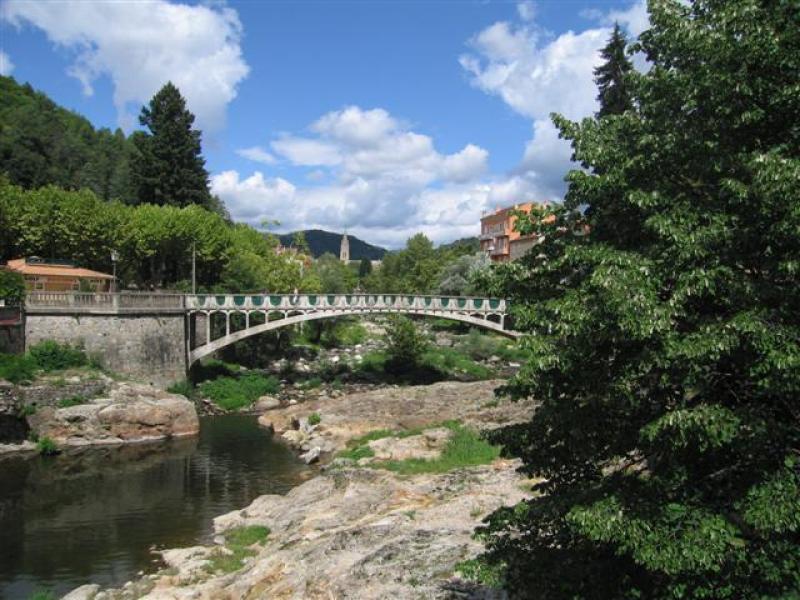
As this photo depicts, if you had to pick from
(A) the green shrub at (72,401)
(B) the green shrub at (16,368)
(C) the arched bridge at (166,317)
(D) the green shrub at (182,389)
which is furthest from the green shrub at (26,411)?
(D) the green shrub at (182,389)

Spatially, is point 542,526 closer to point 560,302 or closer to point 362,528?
point 560,302

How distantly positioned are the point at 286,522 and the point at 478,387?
1988cm

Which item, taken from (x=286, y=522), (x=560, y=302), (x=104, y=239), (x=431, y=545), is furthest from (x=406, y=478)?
(x=104, y=239)

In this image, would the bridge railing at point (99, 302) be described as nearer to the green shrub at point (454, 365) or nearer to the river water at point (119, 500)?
the river water at point (119, 500)

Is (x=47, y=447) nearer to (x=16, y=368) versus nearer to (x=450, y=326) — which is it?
(x=16, y=368)

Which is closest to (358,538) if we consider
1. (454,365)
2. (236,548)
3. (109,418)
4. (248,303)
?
(236,548)

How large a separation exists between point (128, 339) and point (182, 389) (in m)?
4.22

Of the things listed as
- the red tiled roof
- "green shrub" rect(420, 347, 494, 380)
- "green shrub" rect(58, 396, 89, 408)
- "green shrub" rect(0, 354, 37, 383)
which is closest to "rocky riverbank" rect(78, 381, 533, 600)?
"green shrub" rect(58, 396, 89, 408)

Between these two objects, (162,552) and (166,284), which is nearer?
(162,552)

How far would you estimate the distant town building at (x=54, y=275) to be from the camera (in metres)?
41.0

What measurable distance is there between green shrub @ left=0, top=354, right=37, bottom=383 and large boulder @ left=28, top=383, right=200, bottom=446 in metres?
2.20

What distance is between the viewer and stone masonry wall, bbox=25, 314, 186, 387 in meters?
36.0

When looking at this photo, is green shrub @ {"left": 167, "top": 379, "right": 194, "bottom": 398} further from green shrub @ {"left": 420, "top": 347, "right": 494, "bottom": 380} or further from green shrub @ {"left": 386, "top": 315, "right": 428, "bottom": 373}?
green shrub @ {"left": 420, "top": 347, "right": 494, "bottom": 380}

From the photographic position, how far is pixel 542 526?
8.90 meters
